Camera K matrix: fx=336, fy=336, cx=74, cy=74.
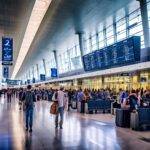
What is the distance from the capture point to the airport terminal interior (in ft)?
37.5

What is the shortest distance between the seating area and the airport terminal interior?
3cm

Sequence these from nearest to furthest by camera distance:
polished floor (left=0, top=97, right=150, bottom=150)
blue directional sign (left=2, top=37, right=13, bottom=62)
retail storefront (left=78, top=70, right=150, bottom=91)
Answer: polished floor (left=0, top=97, right=150, bottom=150) → blue directional sign (left=2, top=37, right=13, bottom=62) → retail storefront (left=78, top=70, right=150, bottom=91)

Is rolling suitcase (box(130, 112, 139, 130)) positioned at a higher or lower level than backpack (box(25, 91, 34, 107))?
lower

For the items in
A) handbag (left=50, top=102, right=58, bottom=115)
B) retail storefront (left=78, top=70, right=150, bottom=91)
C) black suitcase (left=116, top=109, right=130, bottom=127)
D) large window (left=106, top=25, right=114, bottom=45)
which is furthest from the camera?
large window (left=106, top=25, right=114, bottom=45)

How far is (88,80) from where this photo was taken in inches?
1538

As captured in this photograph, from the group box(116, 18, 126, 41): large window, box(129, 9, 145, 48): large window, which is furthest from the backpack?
box(116, 18, 126, 41): large window

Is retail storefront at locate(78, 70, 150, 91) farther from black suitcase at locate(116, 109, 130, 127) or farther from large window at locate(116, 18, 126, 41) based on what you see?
black suitcase at locate(116, 109, 130, 127)

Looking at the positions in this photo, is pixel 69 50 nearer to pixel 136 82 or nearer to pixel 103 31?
pixel 103 31

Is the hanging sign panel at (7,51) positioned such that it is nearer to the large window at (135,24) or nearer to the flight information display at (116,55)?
the flight information display at (116,55)

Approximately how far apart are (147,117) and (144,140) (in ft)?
8.99

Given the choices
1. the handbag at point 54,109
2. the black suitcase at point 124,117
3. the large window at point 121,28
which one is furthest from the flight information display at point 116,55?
the handbag at point 54,109

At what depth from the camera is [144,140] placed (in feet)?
36.1

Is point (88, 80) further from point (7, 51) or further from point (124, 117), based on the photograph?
point (124, 117)

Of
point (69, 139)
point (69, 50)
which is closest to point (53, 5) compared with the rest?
point (69, 139)
